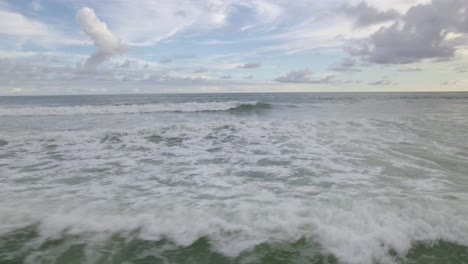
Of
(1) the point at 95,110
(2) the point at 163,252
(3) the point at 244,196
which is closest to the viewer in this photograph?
(2) the point at 163,252

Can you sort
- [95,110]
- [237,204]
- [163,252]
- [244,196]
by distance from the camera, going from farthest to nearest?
[95,110] < [244,196] < [237,204] < [163,252]

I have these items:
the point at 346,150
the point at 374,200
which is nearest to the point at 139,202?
the point at 374,200

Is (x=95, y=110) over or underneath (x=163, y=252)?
over

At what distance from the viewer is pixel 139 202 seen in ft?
14.8

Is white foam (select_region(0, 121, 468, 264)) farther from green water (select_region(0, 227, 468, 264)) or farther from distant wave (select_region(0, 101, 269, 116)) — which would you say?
distant wave (select_region(0, 101, 269, 116))

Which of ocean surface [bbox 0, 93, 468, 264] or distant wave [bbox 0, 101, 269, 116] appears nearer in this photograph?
ocean surface [bbox 0, 93, 468, 264]

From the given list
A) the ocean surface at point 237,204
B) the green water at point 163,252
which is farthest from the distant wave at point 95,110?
the green water at point 163,252

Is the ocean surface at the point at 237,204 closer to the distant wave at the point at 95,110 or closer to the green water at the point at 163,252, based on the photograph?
the green water at the point at 163,252

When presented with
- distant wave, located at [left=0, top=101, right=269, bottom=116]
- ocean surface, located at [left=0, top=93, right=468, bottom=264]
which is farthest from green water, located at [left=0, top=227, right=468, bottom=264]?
distant wave, located at [left=0, top=101, right=269, bottom=116]

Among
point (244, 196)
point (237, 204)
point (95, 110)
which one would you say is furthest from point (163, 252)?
point (95, 110)

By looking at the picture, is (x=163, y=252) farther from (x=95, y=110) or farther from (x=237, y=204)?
(x=95, y=110)

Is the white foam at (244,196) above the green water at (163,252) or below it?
above

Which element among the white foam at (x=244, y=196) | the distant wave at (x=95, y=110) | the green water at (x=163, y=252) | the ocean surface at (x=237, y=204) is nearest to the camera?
the green water at (x=163, y=252)

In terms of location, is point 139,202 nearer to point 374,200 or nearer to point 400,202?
point 374,200
